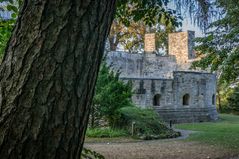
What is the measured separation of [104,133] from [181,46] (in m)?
14.6

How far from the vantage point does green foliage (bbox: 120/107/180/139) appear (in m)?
14.4

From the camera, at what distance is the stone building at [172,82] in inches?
914

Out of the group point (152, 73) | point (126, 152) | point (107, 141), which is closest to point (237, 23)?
point (126, 152)

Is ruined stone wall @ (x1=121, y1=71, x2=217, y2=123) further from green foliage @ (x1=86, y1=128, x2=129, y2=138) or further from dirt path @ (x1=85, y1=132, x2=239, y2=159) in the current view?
dirt path @ (x1=85, y1=132, x2=239, y2=159)

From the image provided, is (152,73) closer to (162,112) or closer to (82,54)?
(162,112)

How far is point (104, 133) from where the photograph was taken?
14.2 meters

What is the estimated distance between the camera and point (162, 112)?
23625 mm

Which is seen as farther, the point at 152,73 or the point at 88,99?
the point at 152,73

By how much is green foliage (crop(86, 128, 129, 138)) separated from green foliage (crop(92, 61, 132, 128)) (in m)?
0.68

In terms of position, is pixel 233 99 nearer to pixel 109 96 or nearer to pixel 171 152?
pixel 109 96

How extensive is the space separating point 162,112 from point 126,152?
13807 millimetres

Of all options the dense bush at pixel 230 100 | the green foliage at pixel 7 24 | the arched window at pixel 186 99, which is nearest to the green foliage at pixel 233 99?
the dense bush at pixel 230 100

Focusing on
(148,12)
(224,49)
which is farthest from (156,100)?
(148,12)

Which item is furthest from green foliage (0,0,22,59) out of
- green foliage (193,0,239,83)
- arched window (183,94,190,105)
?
arched window (183,94,190,105)
